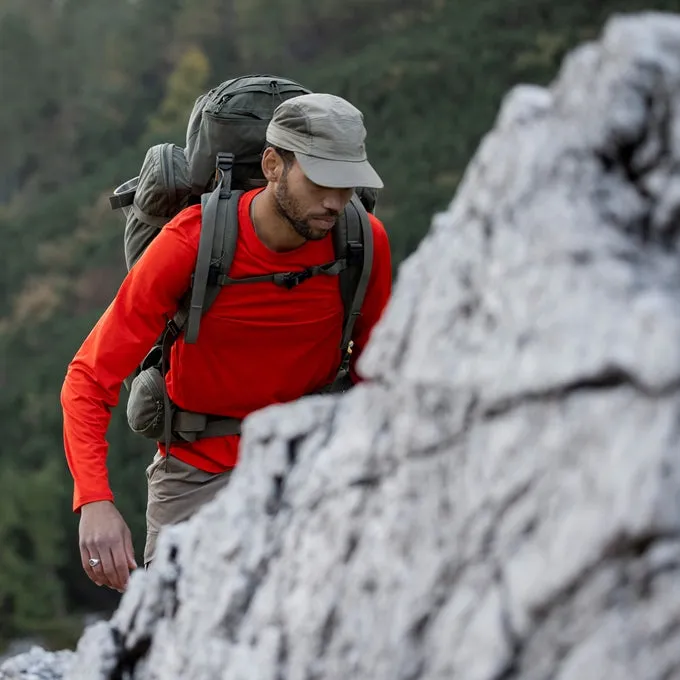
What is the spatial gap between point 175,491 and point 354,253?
1.35m

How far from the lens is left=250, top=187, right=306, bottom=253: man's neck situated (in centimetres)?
464

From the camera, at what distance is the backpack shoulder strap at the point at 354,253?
479cm

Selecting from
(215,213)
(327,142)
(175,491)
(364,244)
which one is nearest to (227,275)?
(215,213)

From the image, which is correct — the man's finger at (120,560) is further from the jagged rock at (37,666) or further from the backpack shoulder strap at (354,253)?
the backpack shoulder strap at (354,253)

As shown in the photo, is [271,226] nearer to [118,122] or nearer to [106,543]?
[106,543]

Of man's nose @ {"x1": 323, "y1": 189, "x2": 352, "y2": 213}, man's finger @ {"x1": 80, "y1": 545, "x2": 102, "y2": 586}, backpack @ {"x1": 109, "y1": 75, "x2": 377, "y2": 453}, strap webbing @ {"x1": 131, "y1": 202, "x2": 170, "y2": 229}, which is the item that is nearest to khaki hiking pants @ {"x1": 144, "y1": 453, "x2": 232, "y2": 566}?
→ backpack @ {"x1": 109, "y1": 75, "x2": 377, "y2": 453}

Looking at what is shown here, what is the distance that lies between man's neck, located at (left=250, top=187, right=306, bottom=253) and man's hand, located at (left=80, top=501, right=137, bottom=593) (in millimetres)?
1230

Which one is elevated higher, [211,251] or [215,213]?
[215,213]

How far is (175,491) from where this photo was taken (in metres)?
5.23

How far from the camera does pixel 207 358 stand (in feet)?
15.9

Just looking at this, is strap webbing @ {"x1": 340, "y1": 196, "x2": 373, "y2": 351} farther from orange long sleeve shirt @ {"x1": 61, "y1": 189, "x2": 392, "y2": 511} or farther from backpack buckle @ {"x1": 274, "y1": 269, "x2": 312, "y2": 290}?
backpack buckle @ {"x1": 274, "y1": 269, "x2": 312, "y2": 290}

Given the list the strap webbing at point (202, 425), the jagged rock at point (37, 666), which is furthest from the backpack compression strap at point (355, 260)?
the jagged rock at point (37, 666)

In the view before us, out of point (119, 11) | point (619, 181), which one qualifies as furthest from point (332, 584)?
point (119, 11)

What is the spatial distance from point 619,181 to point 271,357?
248 centimetres
